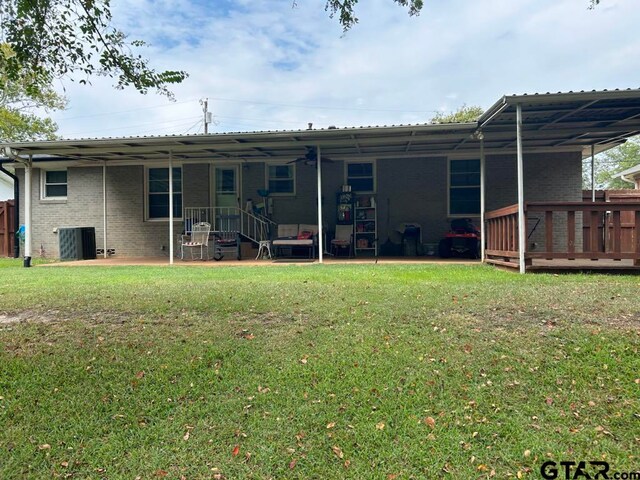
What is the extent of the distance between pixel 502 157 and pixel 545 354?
9.12 metres

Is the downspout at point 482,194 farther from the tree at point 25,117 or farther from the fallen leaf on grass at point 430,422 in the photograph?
the tree at point 25,117

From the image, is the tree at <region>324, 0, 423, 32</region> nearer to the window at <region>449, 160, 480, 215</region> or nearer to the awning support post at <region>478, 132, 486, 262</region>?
the awning support post at <region>478, 132, 486, 262</region>

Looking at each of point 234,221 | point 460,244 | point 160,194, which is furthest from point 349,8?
point 160,194

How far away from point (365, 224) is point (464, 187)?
282 cm

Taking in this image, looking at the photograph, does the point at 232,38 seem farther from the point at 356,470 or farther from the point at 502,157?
the point at 356,470

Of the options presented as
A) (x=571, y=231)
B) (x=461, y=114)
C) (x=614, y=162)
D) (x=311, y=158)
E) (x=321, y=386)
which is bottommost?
(x=321, y=386)

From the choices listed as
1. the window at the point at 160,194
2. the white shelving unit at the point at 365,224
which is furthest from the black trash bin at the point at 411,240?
the window at the point at 160,194

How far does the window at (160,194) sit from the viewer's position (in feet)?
42.9

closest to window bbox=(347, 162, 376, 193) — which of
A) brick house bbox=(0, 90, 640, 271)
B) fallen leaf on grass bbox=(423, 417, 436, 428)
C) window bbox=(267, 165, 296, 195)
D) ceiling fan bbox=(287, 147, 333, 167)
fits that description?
brick house bbox=(0, 90, 640, 271)

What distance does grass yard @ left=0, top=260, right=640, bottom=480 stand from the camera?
103 inches

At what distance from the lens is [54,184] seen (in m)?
13.4

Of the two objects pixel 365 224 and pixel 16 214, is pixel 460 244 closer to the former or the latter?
pixel 365 224

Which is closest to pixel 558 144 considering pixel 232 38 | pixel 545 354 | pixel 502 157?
pixel 502 157

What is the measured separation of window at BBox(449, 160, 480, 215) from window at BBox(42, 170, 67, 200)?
11.2 metres
